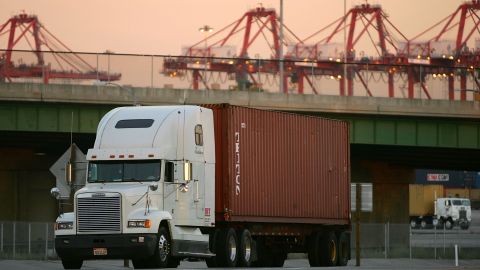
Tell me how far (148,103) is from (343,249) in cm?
1735

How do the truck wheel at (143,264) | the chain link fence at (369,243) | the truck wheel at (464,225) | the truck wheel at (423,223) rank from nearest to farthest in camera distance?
the truck wheel at (143,264) → the chain link fence at (369,243) → the truck wheel at (464,225) → the truck wheel at (423,223)

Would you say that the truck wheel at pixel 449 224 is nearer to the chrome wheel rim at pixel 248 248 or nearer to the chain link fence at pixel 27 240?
the chain link fence at pixel 27 240

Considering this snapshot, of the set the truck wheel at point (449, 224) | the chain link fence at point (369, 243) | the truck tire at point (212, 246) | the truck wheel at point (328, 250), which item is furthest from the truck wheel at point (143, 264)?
the truck wheel at point (449, 224)

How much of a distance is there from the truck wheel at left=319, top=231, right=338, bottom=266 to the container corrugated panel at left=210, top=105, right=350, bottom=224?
0.53 metres

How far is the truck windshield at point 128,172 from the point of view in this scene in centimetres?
2789

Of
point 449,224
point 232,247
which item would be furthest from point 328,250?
point 449,224

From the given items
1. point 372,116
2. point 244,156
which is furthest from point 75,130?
point 244,156

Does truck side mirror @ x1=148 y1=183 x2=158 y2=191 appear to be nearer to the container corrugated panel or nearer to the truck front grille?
the truck front grille

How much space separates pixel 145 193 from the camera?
90.0 ft

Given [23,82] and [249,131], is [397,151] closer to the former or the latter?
[23,82]

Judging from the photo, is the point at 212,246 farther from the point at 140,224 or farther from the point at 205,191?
the point at 140,224

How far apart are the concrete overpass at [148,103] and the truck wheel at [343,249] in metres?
14.3

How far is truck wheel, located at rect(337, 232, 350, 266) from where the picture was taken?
3680 centimetres

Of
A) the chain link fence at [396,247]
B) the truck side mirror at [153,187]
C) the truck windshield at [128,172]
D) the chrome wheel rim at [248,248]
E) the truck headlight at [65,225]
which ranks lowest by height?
the chain link fence at [396,247]
